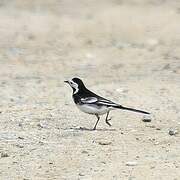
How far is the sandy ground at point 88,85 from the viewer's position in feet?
28.2

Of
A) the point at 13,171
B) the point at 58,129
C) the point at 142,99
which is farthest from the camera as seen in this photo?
the point at 142,99

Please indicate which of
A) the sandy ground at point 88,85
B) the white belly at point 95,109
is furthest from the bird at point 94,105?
the sandy ground at point 88,85

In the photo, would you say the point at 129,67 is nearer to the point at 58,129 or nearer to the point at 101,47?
the point at 101,47

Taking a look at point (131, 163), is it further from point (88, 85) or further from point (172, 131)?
point (88, 85)

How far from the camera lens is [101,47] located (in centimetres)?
1875

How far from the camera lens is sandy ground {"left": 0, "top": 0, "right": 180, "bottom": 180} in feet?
28.2

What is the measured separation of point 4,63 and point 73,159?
8399 millimetres

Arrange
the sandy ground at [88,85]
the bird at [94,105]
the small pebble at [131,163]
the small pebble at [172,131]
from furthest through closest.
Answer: the bird at [94,105] < the small pebble at [172,131] < the sandy ground at [88,85] < the small pebble at [131,163]

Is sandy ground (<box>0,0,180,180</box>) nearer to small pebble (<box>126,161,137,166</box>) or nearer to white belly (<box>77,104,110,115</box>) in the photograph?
small pebble (<box>126,161,137,166</box>)

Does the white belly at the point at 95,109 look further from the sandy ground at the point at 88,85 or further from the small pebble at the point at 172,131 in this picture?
the small pebble at the point at 172,131

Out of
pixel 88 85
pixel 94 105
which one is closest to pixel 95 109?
pixel 94 105

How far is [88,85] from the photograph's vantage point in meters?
14.5

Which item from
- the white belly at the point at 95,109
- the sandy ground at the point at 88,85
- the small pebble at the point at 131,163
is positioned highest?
the small pebble at the point at 131,163

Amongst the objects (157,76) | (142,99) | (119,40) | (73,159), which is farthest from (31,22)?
(73,159)
